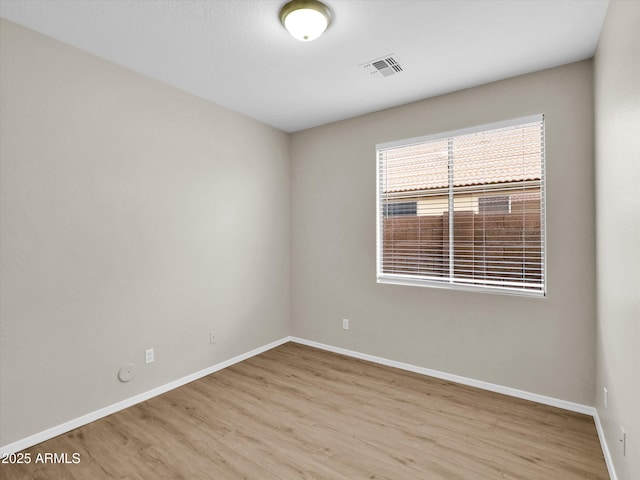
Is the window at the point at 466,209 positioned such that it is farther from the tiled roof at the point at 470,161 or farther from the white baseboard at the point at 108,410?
the white baseboard at the point at 108,410

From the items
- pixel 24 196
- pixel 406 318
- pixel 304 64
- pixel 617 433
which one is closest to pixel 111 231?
pixel 24 196

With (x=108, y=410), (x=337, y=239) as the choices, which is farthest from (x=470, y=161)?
(x=108, y=410)

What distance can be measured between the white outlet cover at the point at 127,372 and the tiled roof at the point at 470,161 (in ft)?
9.66

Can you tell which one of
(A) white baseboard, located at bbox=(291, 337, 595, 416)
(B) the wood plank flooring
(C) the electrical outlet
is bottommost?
(B) the wood plank flooring

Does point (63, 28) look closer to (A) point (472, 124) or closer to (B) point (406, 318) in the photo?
(A) point (472, 124)

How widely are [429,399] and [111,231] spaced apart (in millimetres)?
2949

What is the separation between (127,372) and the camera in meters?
2.71

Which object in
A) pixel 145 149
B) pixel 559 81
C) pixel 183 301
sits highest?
pixel 559 81

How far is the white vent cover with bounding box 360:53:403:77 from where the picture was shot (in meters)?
2.55

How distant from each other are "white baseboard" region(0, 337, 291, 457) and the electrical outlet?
0.86 feet

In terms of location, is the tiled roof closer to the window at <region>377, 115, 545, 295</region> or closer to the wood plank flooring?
the window at <region>377, 115, 545, 295</region>

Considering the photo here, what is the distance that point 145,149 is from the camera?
112 inches

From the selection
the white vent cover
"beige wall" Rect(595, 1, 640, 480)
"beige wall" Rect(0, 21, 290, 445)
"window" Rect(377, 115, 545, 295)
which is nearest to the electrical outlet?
"beige wall" Rect(0, 21, 290, 445)

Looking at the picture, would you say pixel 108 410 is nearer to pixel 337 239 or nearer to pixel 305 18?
pixel 337 239
